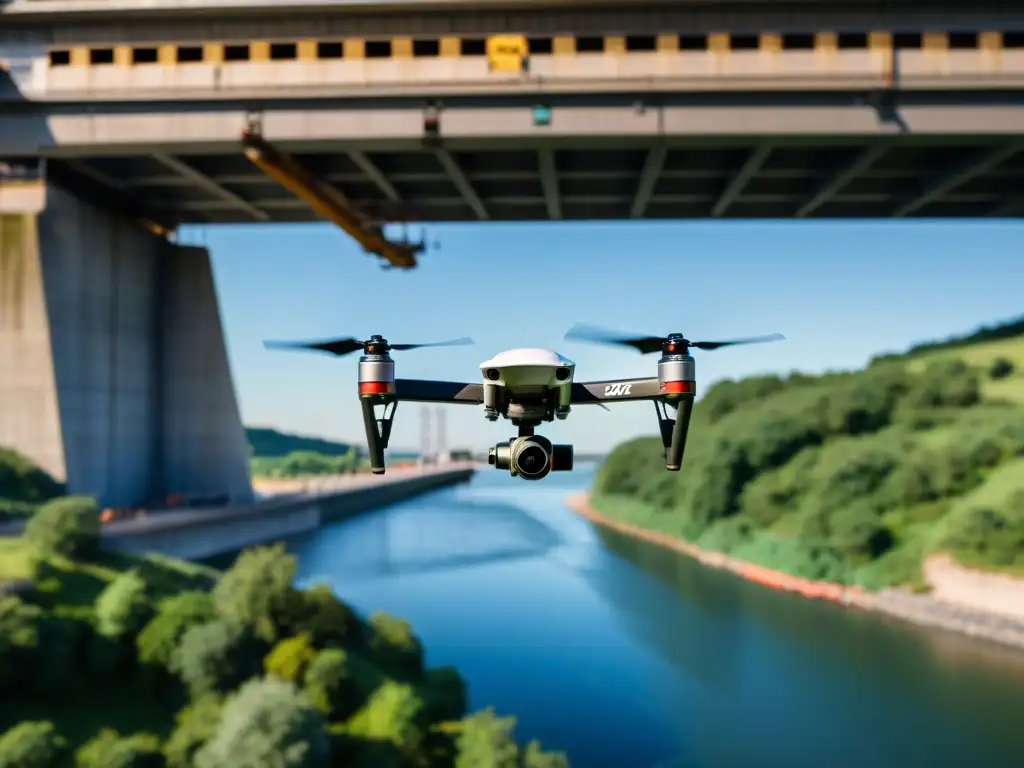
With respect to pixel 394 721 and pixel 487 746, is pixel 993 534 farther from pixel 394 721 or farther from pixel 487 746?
pixel 394 721

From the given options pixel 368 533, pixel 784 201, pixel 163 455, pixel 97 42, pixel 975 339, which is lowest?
pixel 368 533

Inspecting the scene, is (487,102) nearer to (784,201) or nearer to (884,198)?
(784,201)

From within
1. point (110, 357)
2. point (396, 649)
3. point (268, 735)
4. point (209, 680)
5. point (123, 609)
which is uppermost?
point (110, 357)

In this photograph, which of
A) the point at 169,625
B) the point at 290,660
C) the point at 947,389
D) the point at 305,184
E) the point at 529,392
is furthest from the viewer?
the point at 947,389

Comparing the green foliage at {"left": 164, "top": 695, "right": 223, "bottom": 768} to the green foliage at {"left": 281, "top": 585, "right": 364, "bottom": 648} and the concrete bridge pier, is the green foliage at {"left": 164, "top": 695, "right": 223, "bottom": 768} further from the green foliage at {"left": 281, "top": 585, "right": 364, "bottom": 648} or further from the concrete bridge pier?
the concrete bridge pier

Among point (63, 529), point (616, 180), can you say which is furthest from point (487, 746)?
point (616, 180)

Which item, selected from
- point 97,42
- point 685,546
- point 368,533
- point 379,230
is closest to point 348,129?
point 379,230

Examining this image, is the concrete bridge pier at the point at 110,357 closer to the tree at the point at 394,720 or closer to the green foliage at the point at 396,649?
the green foliage at the point at 396,649

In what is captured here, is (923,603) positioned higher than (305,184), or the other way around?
(305,184)
